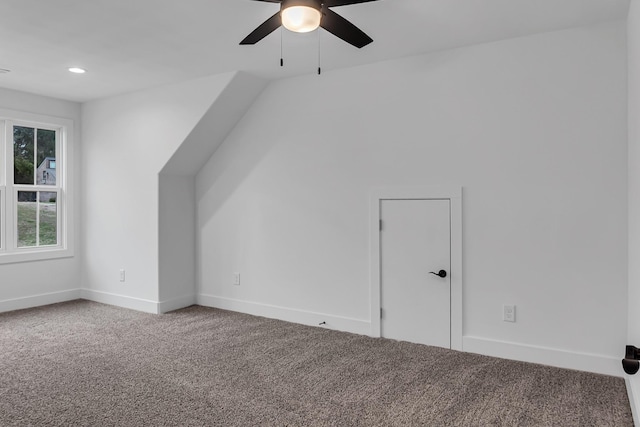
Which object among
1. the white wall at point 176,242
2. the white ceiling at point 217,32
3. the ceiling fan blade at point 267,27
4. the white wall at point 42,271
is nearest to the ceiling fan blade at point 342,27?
the ceiling fan blade at point 267,27

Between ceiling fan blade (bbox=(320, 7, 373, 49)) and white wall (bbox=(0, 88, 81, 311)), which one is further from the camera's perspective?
white wall (bbox=(0, 88, 81, 311))

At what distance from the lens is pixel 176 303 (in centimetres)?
505

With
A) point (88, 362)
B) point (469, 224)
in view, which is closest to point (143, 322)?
point (88, 362)

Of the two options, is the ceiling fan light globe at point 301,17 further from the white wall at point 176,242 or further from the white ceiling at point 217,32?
the white wall at point 176,242

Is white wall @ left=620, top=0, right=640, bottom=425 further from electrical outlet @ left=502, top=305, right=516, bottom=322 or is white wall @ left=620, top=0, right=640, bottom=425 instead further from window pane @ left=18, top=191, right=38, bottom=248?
window pane @ left=18, top=191, right=38, bottom=248

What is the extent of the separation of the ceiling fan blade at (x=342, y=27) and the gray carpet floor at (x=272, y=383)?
221 cm

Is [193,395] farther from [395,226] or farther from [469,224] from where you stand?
[469,224]

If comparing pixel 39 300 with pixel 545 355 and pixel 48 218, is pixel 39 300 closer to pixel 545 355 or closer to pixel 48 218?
pixel 48 218

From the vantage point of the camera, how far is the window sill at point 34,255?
501 cm

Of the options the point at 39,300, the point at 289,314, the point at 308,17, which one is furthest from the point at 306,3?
the point at 39,300

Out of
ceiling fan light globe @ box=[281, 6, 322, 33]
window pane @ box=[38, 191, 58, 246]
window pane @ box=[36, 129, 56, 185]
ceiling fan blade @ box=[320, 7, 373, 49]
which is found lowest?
window pane @ box=[38, 191, 58, 246]

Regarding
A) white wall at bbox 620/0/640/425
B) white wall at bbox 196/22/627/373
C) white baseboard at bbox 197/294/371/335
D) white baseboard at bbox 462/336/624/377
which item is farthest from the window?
white wall at bbox 620/0/640/425

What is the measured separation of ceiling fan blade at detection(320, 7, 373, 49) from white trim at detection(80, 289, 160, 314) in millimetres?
3589

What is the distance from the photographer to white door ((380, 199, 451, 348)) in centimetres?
375
